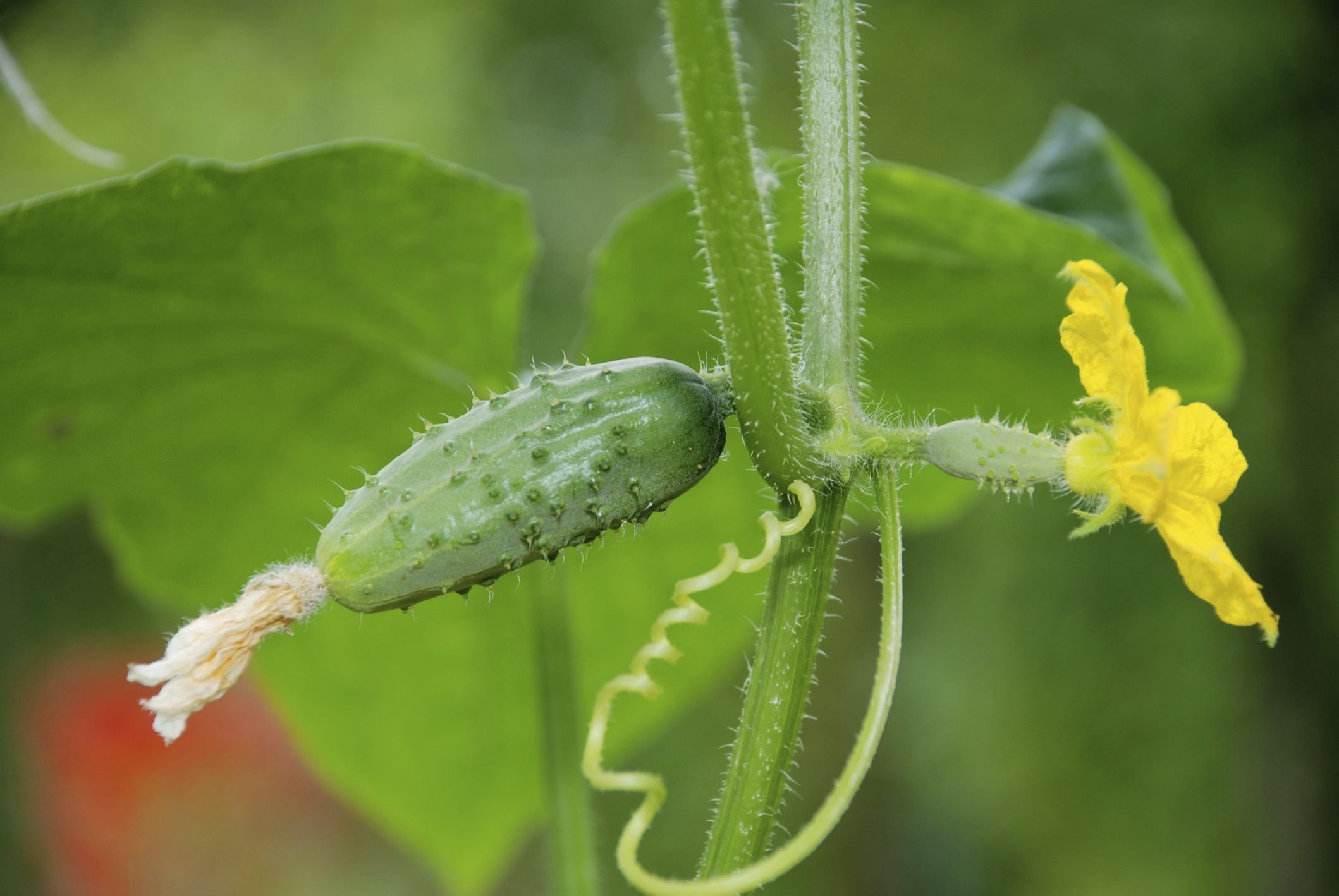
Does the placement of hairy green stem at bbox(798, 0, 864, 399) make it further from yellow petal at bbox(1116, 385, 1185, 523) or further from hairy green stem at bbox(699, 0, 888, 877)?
yellow petal at bbox(1116, 385, 1185, 523)

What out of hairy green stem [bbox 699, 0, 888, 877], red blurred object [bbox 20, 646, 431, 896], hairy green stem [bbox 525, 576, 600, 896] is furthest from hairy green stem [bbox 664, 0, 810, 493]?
red blurred object [bbox 20, 646, 431, 896]

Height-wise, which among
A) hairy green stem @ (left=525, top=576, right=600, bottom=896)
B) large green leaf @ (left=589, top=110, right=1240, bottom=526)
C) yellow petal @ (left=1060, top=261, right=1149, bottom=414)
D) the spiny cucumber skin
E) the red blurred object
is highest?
yellow petal @ (left=1060, top=261, right=1149, bottom=414)

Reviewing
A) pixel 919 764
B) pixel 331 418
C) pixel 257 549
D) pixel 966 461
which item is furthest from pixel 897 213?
pixel 919 764

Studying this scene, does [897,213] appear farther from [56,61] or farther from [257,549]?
[56,61]

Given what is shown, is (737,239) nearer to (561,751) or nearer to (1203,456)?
(1203,456)

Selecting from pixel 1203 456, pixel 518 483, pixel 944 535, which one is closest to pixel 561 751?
pixel 518 483

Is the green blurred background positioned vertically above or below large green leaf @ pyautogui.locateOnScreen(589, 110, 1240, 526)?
below
